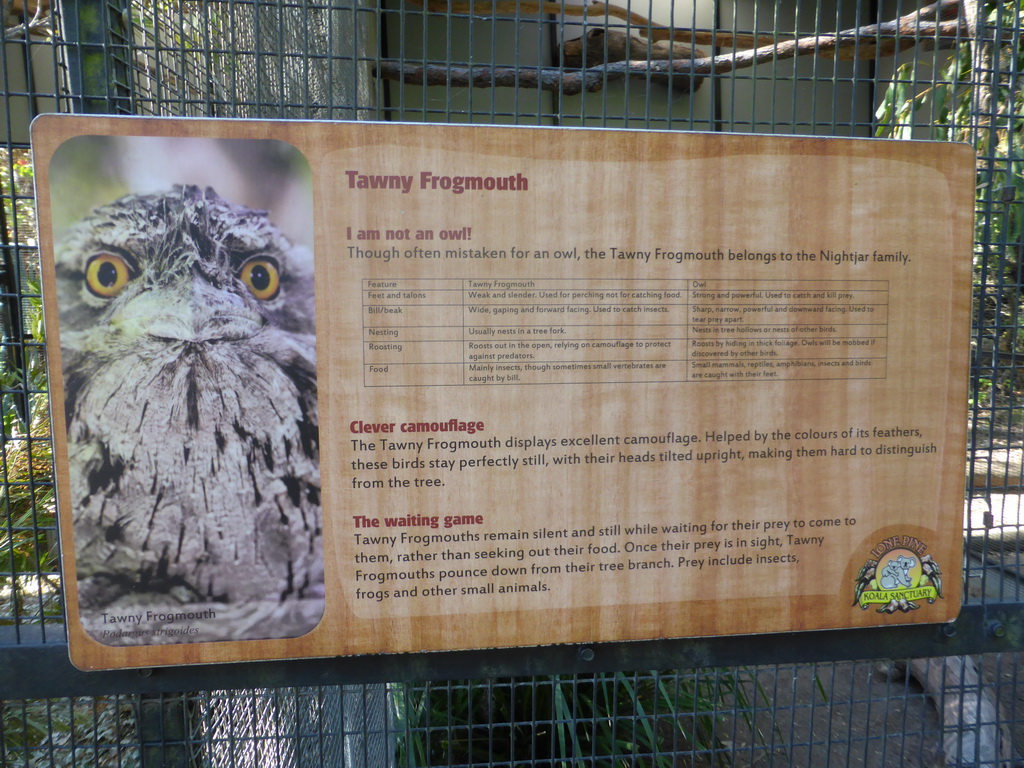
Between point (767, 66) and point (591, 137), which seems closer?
point (591, 137)

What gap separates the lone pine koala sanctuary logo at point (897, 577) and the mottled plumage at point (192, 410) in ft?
4.35

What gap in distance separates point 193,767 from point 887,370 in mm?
1951

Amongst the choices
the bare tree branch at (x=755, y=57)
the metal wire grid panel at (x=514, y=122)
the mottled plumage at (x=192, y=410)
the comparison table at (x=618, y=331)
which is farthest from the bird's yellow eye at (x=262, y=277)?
the bare tree branch at (x=755, y=57)

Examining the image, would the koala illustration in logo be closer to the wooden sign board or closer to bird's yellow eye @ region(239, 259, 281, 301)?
the wooden sign board

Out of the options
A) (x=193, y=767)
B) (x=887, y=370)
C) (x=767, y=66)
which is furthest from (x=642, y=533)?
(x=767, y=66)

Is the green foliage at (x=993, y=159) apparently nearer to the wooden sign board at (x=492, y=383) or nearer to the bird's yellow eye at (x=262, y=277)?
the wooden sign board at (x=492, y=383)

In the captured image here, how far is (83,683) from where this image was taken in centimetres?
177

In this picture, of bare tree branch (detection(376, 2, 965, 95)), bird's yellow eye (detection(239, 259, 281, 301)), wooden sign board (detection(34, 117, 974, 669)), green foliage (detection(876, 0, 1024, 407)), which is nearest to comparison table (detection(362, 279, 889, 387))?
wooden sign board (detection(34, 117, 974, 669))

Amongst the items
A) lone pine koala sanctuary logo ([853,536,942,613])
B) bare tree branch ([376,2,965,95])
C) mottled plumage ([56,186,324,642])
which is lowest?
lone pine koala sanctuary logo ([853,536,942,613])

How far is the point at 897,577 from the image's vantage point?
6.31ft

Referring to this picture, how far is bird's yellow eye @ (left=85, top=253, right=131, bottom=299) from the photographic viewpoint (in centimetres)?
162

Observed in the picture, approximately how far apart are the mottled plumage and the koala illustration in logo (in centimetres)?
137

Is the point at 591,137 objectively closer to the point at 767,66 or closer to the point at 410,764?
the point at 410,764

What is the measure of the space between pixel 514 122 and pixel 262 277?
2.31 ft
